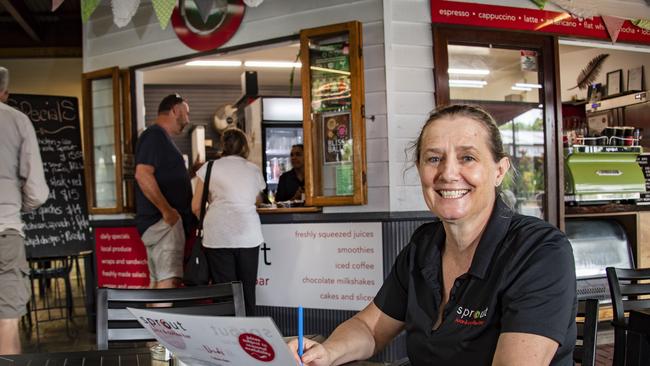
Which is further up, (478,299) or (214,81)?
(214,81)

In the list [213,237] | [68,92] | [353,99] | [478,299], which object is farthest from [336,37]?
[68,92]

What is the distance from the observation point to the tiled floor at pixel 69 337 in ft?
16.8

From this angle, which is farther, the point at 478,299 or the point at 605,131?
the point at 605,131

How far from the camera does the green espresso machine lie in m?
5.41

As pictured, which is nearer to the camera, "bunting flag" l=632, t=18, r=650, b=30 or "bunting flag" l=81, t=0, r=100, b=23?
"bunting flag" l=81, t=0, r=100, b=23

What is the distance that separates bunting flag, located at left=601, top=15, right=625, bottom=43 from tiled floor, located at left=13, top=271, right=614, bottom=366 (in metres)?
2.43

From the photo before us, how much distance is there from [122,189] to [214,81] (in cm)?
661

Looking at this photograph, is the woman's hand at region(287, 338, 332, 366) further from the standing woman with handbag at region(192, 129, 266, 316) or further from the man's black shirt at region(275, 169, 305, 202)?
the man's black shirt at region(275, 169, 305, 202)

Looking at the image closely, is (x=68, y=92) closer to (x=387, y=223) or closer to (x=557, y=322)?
(x=387, y=223)

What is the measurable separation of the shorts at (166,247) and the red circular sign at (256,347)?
3899mm

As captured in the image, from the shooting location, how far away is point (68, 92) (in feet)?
36.0

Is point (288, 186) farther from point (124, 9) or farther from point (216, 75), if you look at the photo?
point (216, 75)

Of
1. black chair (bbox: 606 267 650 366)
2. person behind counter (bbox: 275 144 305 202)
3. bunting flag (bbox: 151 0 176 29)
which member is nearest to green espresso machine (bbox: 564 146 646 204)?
person behind counter (bbox: 275 144 305 202)

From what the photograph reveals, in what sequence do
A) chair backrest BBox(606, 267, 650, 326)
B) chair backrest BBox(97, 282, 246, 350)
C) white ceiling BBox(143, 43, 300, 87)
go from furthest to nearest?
white ceiling BBox(143, 43, 300, 87), chair backrest BBox(606, 267, 650, 326), chair backrest BBox(97, 282, 246, 350)
